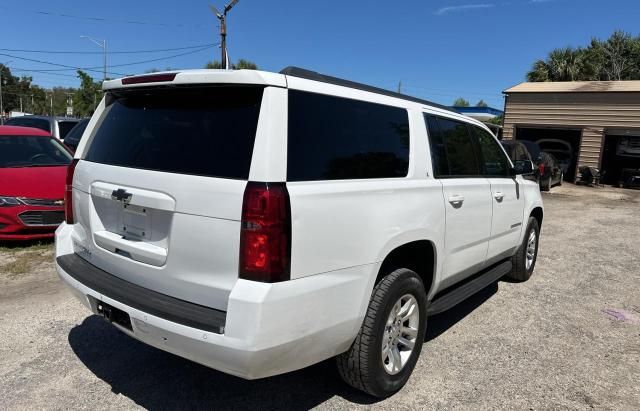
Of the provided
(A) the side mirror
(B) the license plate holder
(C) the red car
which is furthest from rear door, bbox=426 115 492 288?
(C) the red car

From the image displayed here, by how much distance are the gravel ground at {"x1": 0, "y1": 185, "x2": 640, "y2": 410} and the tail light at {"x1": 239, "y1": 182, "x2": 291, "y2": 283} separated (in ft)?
3.96

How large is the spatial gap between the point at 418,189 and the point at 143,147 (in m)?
1.75

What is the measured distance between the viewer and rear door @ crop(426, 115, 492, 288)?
3.69m

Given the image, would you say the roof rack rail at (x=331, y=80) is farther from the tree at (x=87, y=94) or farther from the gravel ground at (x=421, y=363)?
the tree at (x=87, y=94)

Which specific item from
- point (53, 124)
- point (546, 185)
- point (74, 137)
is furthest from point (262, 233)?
point (546, 185)

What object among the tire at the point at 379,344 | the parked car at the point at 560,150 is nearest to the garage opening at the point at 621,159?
the parked car at the point at 560,150

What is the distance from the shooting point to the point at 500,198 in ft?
15.2

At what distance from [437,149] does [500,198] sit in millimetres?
1264

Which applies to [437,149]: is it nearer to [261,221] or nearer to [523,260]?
[261,221]

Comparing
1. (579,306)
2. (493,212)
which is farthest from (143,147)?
(579,306)

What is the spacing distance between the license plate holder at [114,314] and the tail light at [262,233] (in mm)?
850

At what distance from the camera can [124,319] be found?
273 cm

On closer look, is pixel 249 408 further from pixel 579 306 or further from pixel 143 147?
pixel 579 306

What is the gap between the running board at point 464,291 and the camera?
3.71m
